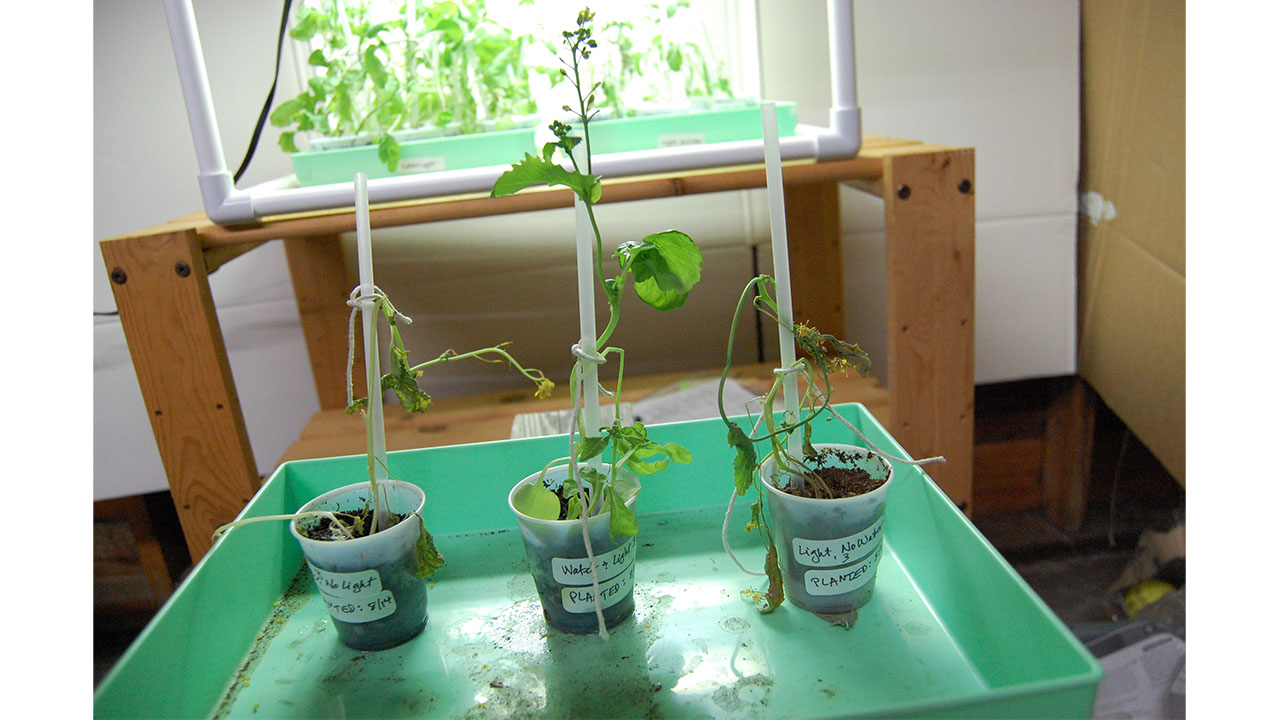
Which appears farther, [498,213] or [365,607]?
[498,213]

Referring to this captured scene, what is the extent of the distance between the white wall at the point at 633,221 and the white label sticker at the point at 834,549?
2.72 ft

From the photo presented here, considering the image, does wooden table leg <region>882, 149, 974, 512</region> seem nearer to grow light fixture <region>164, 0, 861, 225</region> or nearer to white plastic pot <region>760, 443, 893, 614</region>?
grow light fixture <region>164, 0, 861, 225</region>

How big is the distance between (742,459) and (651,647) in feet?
0.45

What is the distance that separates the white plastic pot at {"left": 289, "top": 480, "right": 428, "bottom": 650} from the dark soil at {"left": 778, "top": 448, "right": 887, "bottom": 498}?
0.26m

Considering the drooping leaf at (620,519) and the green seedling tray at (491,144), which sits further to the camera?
the green seedling tray at (491,144)

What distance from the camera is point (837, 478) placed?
0.54 m

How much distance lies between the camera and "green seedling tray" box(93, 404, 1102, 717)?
1.39ft

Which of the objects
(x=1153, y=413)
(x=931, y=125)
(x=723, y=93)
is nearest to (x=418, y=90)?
(x=723, y=93)

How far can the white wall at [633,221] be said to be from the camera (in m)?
1.19

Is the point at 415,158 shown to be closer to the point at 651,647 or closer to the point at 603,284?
the point at 603,284

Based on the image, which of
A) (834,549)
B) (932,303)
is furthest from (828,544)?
(932,303)

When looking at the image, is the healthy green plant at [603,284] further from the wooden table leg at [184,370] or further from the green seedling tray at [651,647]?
the wooden table leg at [184,370]

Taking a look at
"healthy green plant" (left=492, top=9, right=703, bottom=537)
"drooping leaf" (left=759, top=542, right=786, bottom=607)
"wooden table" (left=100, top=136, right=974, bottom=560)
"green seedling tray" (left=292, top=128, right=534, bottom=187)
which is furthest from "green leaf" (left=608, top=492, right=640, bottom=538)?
"green seedling tray" (left=292, top=128, right=534, bottom=187)

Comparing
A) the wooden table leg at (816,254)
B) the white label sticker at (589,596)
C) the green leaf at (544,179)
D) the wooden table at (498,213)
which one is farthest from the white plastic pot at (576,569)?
the wooden table leg at (816,254)
